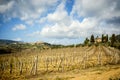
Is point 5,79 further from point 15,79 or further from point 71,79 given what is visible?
point 71,79

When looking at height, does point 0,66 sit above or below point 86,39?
below

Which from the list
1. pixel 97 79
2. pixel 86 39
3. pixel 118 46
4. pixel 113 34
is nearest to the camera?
pixel 97 79

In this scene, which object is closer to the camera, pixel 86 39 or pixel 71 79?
pixel 71 79

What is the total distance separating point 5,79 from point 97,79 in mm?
13375

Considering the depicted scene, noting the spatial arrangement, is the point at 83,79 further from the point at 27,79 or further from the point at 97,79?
the point at 27,79

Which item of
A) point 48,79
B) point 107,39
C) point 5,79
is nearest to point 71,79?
point 48,79

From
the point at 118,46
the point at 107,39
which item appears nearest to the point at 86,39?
the point at 107,39

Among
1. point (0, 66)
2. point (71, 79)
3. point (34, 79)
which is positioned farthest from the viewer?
point (0, 66)

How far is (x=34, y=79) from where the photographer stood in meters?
22.8

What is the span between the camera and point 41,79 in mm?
22359

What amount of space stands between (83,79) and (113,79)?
3.78m

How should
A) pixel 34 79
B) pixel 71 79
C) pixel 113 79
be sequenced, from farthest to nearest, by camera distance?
pixel 34 79
pixel 71 79
pixel 113 79

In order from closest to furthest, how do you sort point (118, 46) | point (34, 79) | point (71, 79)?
1. point (71, 79)
2. point (34, 79)
3. point (118, 46)

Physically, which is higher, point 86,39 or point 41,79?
point 86,39
